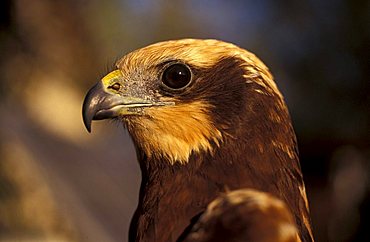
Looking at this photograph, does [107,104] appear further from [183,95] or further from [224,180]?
[224,180]

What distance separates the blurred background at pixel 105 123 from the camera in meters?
4.69

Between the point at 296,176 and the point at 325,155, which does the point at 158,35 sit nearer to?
the point at 325,155

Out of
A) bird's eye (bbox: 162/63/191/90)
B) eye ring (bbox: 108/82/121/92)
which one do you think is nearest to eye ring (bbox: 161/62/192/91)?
bird's eye (bbox: 162/63/191/90)

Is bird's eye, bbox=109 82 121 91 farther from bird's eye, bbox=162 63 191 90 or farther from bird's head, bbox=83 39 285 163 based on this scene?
bird's eye, bbox=162 63 191 90

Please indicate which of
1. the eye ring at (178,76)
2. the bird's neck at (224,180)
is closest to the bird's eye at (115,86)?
the eye ring at (178,76)

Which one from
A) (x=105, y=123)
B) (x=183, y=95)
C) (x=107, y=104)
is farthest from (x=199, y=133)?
(x=105, y=123)

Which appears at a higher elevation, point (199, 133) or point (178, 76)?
point (178, 76)

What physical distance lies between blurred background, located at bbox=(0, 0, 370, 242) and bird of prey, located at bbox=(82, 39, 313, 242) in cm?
262

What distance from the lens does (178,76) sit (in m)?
1.73

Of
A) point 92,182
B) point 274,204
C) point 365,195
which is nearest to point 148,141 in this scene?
point 274,204

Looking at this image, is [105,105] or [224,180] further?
[105,105]

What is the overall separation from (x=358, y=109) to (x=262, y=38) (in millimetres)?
1367

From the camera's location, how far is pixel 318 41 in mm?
6250

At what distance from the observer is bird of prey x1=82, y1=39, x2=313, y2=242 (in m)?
1.58
